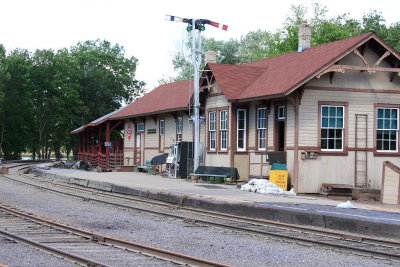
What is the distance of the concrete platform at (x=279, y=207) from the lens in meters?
12.2

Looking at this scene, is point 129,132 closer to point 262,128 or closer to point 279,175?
point 262,128

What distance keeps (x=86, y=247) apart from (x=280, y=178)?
36.6ft

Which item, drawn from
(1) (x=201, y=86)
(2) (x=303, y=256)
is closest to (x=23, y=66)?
(1) (x=201, y=86)

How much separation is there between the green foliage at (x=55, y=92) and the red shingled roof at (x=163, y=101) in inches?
1027

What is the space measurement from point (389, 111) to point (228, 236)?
447 inches

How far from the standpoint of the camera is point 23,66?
61812 millimetres

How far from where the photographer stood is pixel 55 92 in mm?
65250

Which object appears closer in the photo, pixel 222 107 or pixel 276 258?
pixel 276 258

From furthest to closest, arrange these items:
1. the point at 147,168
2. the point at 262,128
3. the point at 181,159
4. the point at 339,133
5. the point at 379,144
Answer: the point at 147,168 → the point at 181,159 → the point at 262,128 → the point at 379,144 → the point at 339,133

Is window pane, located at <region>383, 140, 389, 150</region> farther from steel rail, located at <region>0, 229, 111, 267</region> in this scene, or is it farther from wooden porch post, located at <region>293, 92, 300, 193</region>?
steel rail, located at <region>0, 229, 111, 267</region>

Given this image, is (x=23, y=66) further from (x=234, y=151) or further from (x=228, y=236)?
(x=228, y=236)

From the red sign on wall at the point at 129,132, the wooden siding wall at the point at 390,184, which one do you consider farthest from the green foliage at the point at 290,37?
the wooden siding wall at the point at 390,184

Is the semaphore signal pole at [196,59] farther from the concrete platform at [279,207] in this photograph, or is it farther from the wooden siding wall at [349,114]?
the wooden siding wall at [349,114]

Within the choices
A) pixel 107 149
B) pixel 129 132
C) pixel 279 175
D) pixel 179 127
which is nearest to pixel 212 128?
pixel 179 127
